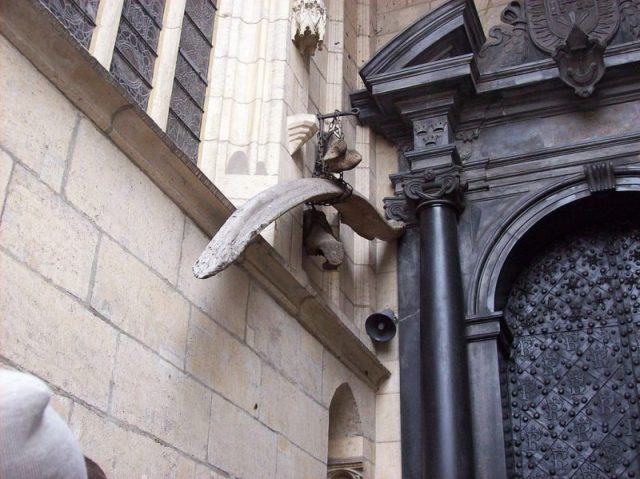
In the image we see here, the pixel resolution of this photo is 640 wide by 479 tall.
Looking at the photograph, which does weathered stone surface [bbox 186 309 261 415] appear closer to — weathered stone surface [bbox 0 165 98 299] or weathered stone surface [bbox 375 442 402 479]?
weathered stone surface [bbox 0 165 98 299]

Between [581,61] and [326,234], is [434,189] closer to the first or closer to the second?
[326,234]

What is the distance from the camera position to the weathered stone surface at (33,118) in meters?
3.25

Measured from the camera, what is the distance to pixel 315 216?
5539 millimetres

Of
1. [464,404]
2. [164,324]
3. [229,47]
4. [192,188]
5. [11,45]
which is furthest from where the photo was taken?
[229,47]

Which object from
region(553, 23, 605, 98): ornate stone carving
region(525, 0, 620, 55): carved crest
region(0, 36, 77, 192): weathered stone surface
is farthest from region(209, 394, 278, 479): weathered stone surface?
region(525, 0, 620, 55): carved crest

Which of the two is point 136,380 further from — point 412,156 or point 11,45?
point 412,156

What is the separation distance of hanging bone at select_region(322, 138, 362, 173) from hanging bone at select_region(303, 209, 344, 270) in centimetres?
33

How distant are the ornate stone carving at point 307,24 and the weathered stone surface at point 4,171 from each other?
312 cm

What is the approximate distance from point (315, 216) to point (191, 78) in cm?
120

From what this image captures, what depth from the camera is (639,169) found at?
595 centimetres

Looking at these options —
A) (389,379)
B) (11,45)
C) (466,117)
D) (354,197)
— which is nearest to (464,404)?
(389,379)

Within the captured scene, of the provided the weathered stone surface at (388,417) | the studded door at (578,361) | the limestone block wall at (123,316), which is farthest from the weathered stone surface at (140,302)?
the studded door at (578,361)

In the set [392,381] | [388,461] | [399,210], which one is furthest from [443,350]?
[399,210]

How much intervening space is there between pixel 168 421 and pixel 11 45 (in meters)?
1.76
